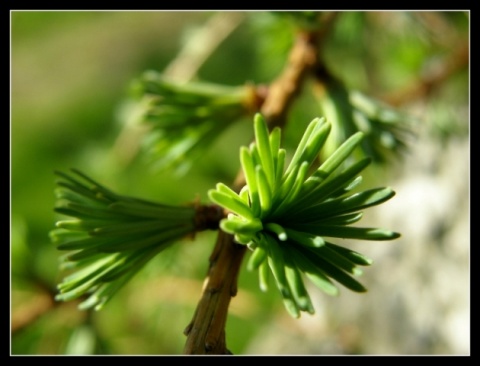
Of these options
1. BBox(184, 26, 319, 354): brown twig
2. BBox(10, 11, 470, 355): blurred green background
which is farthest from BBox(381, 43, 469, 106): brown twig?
BBox(184, 26, 319, 354): brown twig

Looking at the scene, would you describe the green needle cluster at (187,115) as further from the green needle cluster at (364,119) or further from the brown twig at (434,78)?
the brown twig at (434,78)

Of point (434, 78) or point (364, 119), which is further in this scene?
point (434, 78)

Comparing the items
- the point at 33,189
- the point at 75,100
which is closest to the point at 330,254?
the point at 33,189

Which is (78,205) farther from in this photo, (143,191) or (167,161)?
(143,191)

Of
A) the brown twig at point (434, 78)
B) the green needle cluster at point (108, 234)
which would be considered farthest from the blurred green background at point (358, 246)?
the green needle cluster at point (108, 234)

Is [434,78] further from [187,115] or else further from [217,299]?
[217,299]

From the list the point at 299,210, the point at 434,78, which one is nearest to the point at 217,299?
the point at 299,210
